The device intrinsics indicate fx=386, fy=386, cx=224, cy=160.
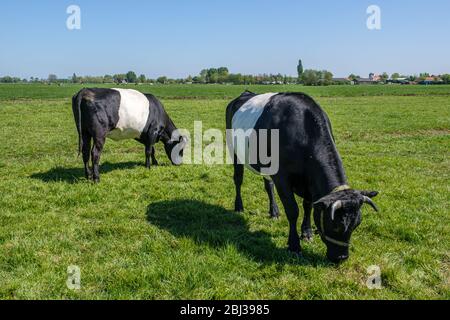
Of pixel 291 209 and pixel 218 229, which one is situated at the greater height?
pixel 291 209

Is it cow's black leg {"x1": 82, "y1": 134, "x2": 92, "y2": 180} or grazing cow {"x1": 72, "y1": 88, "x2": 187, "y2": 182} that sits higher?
grazing cow {"x1": 72, "y1": 88, "x2": 187, "y2": 182}

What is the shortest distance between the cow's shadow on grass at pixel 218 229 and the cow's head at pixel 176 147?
Result: 12.2 feet

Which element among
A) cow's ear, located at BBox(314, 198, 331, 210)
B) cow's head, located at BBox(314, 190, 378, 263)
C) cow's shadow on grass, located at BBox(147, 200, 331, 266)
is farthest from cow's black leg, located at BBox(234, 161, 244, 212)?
cow's ear, located at BBox(314, 198, 331, 210)

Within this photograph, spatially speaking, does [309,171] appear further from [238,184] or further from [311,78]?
[311,78]

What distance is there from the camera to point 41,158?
1238 centimetres

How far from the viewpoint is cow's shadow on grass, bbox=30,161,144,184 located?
9.40m

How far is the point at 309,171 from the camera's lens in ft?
17.2

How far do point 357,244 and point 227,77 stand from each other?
500 ft

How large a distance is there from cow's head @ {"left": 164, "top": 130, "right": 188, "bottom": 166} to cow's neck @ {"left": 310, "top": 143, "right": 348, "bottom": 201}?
6829 mm

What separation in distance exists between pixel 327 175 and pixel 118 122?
6583mm

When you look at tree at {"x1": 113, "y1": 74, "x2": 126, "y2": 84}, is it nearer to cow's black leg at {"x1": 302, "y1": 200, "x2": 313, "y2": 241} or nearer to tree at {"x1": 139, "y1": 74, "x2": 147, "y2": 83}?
tree at {"x1": 139, "y1": 74, "x2": 147, "y2": 83}

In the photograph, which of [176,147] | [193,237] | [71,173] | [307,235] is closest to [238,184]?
[193,237]

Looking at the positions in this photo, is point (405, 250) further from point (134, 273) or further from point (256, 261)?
point (134, 273)
